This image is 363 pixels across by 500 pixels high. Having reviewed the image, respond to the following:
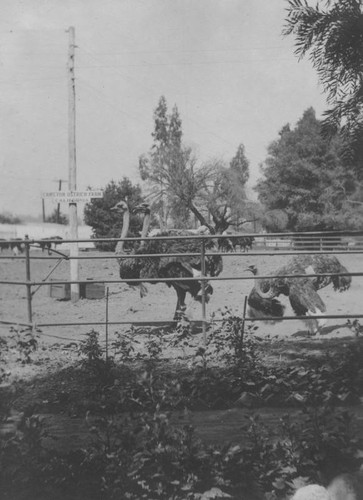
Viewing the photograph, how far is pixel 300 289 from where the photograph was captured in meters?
7.86

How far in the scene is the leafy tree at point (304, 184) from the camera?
123ft

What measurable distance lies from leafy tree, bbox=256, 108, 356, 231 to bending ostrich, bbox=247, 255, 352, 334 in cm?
2893

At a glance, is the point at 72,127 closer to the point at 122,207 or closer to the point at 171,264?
the point at 122,207

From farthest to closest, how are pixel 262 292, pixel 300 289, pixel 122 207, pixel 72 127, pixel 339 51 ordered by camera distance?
pixel 72 127 → pixel 122 207 → pixel 262 292 → pixel 300 289 → pixel 339 51

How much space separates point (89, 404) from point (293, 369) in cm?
160

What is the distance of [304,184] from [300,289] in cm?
3445

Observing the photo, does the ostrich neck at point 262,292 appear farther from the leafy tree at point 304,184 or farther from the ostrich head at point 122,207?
the leafy tree at point 304,184

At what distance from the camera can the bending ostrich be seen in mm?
7746

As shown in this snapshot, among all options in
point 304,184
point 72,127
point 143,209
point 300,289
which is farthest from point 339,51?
point 304,184

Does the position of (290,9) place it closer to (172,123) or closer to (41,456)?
(41,456)

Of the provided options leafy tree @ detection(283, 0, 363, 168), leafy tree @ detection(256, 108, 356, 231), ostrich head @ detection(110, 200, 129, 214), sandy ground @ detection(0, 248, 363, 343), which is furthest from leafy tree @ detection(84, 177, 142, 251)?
leafy tree @ detection(283, 0, 363, 168)

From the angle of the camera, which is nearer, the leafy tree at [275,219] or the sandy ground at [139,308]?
the sandy ground at [139,308]

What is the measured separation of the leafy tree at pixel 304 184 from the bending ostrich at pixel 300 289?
28933 mm

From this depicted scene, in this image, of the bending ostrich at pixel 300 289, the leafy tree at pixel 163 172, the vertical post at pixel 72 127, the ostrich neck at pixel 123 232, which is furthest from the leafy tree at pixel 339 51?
the leafy tree at pixel 163 172
